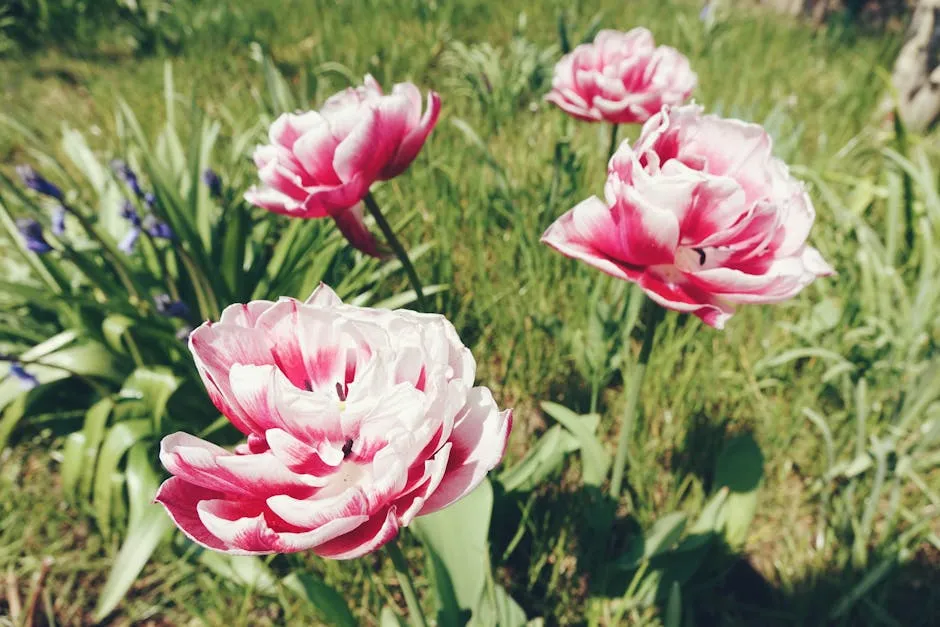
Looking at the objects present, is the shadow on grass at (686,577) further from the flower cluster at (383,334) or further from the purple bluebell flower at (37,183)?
the purple bluebell flower at (37,183)

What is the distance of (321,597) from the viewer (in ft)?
3.15

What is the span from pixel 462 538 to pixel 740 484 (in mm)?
579

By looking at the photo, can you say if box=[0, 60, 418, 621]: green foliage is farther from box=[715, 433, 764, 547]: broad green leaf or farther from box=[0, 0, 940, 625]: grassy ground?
box=[715, 433, 764, 547]: broad green leaf

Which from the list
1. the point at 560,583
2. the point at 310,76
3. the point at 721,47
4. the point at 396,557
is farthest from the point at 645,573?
the point at 721,47

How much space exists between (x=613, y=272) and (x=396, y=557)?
404 mm

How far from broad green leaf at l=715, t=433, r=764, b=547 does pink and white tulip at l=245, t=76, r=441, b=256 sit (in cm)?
81

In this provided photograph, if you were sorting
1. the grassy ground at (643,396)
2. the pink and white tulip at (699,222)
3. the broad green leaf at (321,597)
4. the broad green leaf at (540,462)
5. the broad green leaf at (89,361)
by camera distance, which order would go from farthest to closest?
the broad green leaf at (89,361) < the grassy ground at (643,396) < the broad green leaf at (540,462) < the broad green leaf at (321,597) < the pink and white tulip at (699,222)

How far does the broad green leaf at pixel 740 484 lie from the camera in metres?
1.19

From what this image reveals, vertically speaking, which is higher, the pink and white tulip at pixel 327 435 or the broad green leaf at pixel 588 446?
the pink and white tulip at pixel 327 435

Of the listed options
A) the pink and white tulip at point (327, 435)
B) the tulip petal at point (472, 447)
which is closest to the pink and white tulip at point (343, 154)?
the pink and white tulip at point (327, 435)

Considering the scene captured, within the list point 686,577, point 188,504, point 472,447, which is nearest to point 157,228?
point 188,504

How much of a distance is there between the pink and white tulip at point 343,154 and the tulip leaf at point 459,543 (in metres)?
0.43

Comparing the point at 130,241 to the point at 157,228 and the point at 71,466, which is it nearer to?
the point at 157,228

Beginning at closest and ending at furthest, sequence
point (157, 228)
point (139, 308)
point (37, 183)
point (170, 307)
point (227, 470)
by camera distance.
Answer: point (227, 470) → point (37, 183) → point (170, 307) → point (157, 228) → point (139, 308)
